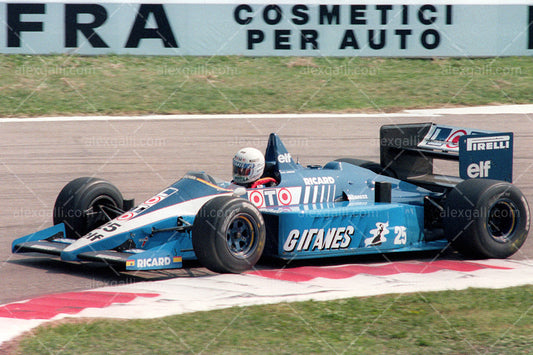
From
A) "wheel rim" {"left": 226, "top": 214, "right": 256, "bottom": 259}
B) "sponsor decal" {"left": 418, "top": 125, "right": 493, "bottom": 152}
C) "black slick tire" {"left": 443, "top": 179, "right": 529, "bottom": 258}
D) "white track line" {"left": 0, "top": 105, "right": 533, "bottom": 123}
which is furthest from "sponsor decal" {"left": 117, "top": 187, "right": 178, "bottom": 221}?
"white track line" {"left": 0, "top": 105, "right": 533, "bottom": 123}

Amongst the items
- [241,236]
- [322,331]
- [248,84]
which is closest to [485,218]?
[241,236]

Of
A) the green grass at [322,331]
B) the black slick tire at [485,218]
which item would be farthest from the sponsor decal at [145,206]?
the black slick tire at [485,218]

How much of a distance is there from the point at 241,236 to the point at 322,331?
207 centimetres

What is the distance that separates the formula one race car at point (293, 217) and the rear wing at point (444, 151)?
0.02m

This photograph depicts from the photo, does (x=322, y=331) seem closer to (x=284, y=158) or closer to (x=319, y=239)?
(x=319, y=239)

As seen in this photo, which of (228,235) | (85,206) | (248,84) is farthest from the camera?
(248,84)

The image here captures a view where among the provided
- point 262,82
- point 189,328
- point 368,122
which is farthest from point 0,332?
point 262,82

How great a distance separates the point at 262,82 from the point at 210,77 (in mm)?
1364

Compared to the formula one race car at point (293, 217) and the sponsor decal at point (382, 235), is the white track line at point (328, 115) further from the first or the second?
the sponsor decal at point (382, 235)

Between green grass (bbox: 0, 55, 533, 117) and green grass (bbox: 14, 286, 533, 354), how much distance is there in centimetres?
1346

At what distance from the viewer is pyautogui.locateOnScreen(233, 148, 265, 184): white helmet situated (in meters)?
8.95

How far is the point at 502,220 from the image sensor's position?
9312mm

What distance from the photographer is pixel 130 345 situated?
591 centimetres

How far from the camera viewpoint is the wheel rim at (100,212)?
9.21 meters
